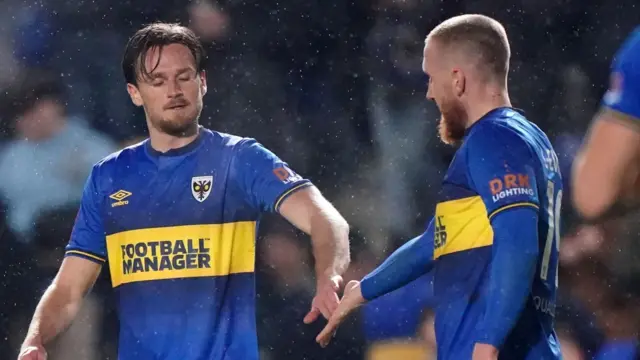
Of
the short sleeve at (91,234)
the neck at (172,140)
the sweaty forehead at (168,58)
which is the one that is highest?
the sweaty forehead at (168,58)

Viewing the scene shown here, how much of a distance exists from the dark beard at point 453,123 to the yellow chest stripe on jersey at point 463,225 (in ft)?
0.56

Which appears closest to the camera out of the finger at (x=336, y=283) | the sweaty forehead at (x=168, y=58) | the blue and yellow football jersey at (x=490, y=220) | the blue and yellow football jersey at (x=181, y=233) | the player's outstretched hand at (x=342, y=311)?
the blue and yellow football jersey at (x=490, y=220)

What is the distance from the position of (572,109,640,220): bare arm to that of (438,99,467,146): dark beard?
1169mm

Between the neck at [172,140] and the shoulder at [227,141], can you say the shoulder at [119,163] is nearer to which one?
the neck at [172,140]

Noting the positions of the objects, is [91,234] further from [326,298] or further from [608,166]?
[608,166]

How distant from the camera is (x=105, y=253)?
3.20m

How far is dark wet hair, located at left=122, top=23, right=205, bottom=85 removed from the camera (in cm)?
331

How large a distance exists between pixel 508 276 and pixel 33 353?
1.30 meters

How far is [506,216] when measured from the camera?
248cm

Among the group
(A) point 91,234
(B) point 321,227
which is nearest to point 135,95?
(A) point 91,234

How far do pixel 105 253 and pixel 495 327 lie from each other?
128 cm

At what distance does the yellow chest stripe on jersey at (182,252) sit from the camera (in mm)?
3068

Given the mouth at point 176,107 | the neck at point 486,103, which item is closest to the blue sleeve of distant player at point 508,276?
the neck at point 486,103

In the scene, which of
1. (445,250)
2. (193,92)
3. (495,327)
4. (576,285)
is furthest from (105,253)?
(576,285)
